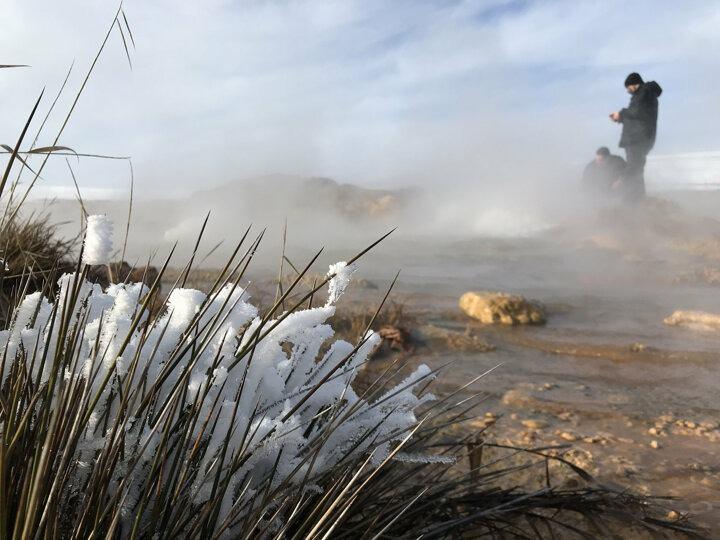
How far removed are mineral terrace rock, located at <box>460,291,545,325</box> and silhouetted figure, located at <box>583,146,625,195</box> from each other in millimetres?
9524

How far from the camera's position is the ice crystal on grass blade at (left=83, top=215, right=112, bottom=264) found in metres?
0.65

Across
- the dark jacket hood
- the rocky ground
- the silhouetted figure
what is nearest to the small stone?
the rocky ground

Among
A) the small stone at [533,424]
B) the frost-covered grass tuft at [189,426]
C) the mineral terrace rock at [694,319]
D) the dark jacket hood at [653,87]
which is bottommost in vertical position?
the small stone at [533,424]

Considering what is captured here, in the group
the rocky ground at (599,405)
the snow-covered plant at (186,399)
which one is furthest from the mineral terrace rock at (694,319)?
the snow-covered plant at (186,399)

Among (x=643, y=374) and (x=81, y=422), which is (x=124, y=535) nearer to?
(x=81, y=422)

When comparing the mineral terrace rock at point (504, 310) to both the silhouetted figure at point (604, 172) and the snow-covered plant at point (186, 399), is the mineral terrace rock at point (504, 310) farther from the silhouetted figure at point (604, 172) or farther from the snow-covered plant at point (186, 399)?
the silhouetted figure at point (604, 172)

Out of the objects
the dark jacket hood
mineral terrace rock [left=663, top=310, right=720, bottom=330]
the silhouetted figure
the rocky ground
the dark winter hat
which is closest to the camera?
the rocky ground

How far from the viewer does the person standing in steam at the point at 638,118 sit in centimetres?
1198

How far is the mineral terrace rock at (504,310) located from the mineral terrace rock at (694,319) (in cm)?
112

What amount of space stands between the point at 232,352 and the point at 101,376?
188 millimetres

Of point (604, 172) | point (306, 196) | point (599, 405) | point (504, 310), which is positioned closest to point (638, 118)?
point (604, 172)

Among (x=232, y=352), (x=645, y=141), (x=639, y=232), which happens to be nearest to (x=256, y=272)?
(x=232, y=352)

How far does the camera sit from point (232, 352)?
0.88m

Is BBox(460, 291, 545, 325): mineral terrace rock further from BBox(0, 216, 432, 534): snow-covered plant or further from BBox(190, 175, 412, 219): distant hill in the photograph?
BBox(190, 175, 412, 219): distant hill
